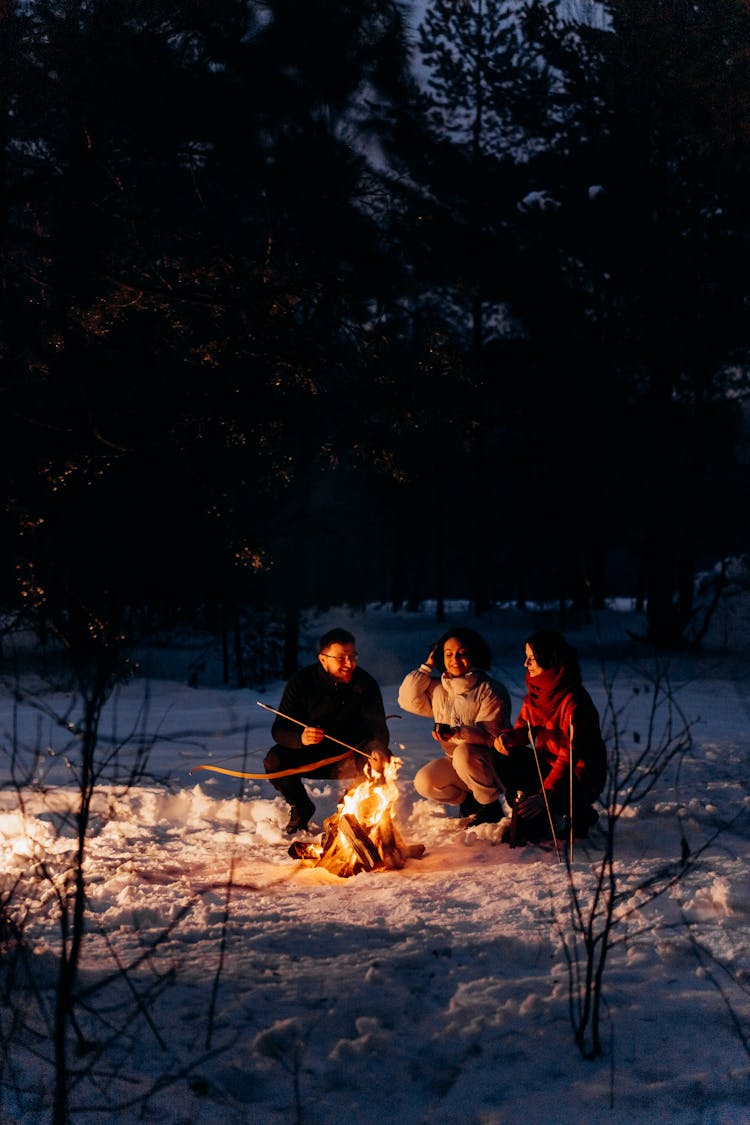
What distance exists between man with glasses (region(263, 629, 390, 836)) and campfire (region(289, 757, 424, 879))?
0.66 metres

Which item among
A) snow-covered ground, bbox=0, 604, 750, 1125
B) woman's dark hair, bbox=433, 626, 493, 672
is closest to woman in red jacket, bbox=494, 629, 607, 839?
snow-covered ground, bbox=0, 604, 750, 1125

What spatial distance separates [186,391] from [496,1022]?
5856 mm

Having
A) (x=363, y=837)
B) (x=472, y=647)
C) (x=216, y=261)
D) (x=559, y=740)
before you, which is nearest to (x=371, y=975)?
(x=363, y=837)

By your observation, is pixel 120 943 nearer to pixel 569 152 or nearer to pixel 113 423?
pixel 113 423

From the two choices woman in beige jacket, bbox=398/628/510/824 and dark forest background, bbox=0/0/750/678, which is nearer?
woman in beige jacket, bbox=398/628/510/824

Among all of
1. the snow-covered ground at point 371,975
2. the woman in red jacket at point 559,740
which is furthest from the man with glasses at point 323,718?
the woman in red jacket at point 559,740

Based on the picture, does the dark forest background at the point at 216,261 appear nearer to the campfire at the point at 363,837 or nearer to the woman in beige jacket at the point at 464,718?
the woman in beige jacket at the point at 464,718

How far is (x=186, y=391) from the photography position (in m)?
8.27

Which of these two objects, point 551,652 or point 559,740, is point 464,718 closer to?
point 559,740

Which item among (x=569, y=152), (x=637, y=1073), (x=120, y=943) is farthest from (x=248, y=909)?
(x=569, y=152)

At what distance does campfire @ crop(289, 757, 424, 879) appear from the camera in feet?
17.6

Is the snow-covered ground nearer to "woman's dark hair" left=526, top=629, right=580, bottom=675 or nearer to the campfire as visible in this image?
the campfire

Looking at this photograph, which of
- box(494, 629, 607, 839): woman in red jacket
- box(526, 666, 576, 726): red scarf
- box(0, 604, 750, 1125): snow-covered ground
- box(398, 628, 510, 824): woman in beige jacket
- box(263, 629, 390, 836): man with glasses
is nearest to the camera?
box(0, 604, 750, 1125): snow-covered ground

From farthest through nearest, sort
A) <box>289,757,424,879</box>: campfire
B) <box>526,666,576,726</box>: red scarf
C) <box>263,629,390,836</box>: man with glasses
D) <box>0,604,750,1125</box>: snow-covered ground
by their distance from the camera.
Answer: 1. <box>263,629,390,836</box>: man with glasses
2. <box>526,666,576,726</box>: red scarf
3. <box>289,757,424,879</box>: campfire
4. <box>0,604,750,1125</box>: snow-covered ground
